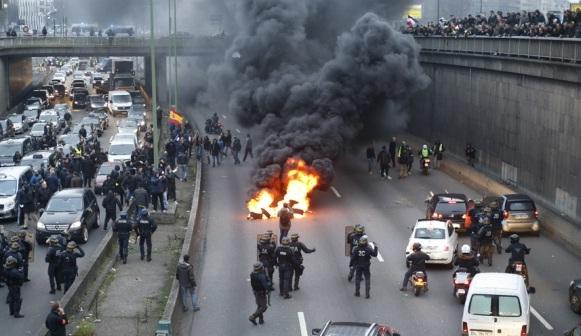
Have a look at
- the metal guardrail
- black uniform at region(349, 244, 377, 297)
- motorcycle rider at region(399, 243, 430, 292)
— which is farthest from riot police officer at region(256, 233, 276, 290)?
the metal guardrail

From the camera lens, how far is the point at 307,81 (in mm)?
37656

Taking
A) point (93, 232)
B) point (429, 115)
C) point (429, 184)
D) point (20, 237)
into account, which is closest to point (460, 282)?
point (20, 237)

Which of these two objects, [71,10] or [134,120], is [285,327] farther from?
[71,10]

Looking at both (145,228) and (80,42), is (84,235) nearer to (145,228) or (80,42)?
(145,228)

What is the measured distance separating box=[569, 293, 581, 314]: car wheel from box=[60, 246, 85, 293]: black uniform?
10.7m

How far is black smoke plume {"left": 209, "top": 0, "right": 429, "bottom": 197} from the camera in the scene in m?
33.9

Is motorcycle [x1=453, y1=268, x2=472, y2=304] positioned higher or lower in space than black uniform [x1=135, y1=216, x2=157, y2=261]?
lower

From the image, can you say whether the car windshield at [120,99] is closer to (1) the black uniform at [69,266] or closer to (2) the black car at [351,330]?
(1) the black uniform at [69,266]

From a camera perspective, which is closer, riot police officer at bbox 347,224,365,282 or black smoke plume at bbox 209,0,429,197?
riot police officer at bbox 347,224,365,282

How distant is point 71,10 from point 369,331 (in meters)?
133

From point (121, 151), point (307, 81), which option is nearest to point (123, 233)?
point (307, 81)

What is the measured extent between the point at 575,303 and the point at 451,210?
9101 millimetres

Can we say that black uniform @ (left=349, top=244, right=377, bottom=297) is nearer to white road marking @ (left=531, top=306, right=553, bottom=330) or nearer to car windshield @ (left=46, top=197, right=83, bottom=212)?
white road marking @ (left=531, top=306, right=553, bottom=330)

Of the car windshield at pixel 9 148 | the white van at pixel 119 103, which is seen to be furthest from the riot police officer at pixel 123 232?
the white van at pixel 119 103
